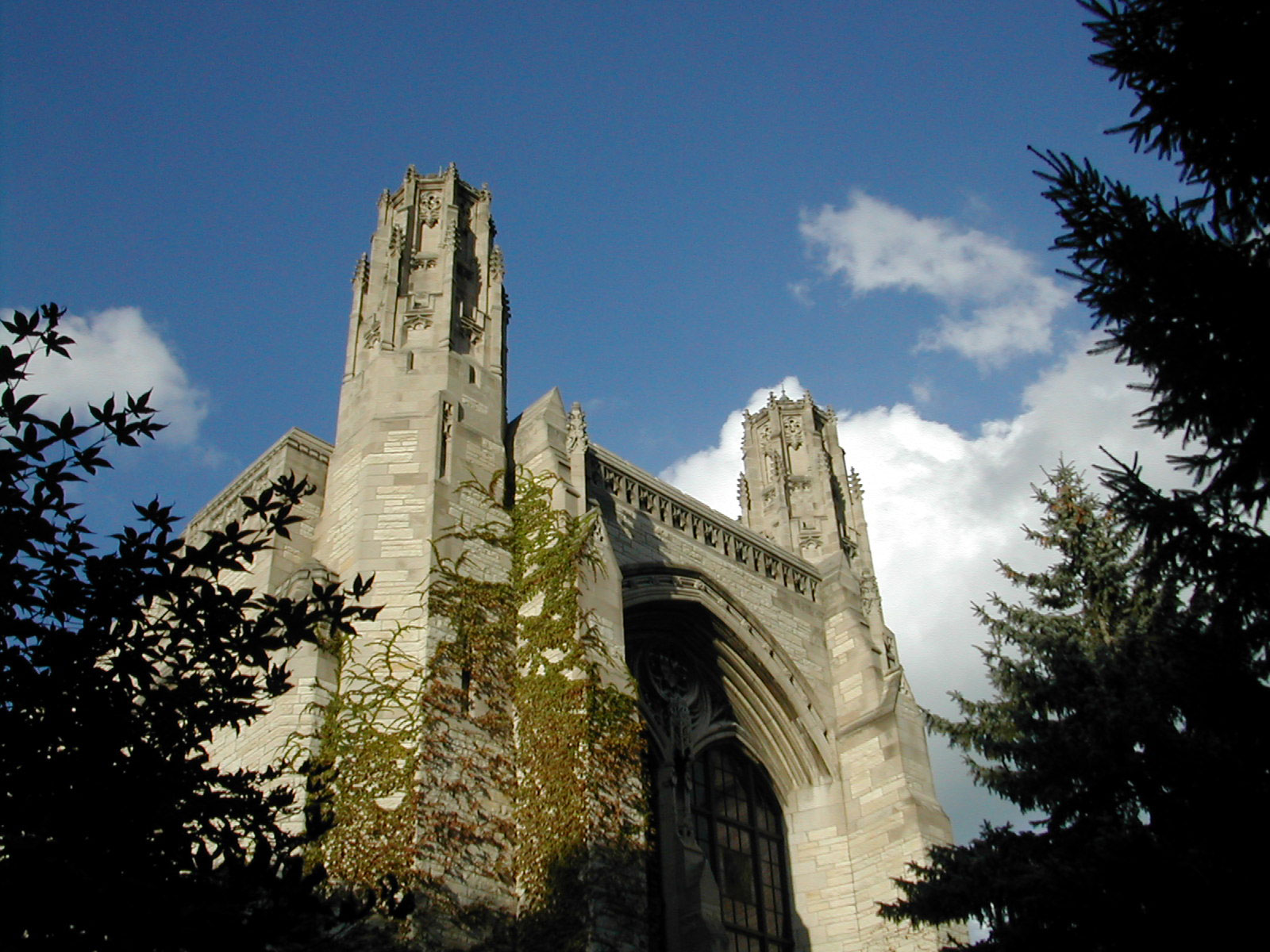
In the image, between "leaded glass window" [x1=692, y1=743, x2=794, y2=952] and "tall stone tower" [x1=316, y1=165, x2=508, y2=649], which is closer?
"tall stone tower" [x1=316, y1=165, x2=508, y2=649]

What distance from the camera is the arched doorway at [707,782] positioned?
17.1 m

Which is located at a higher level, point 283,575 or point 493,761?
point 283,575

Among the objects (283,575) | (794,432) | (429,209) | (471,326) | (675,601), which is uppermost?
(794,432)

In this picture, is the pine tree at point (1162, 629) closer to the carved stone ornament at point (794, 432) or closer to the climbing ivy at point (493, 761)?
the climbing ivy at point (493, 761)

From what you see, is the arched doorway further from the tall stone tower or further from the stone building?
the tall stone tower

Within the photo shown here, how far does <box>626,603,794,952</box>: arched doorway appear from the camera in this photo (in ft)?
56.1

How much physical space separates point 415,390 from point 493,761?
206 inches

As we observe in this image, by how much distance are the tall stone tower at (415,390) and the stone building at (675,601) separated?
32 mm

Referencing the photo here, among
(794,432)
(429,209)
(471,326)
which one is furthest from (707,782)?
(429,209)

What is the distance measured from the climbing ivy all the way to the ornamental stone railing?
3.43 metres

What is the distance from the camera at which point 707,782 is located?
1827cm

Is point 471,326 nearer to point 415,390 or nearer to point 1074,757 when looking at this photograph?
point 415,390

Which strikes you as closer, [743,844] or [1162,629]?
[1162,629]

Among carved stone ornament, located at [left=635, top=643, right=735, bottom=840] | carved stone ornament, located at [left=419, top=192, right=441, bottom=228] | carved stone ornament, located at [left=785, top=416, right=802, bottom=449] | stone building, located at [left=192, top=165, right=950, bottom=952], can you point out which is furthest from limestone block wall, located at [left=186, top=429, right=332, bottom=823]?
carved stone ornament, located at [left=785, top=416, right=802, bottom=449]
